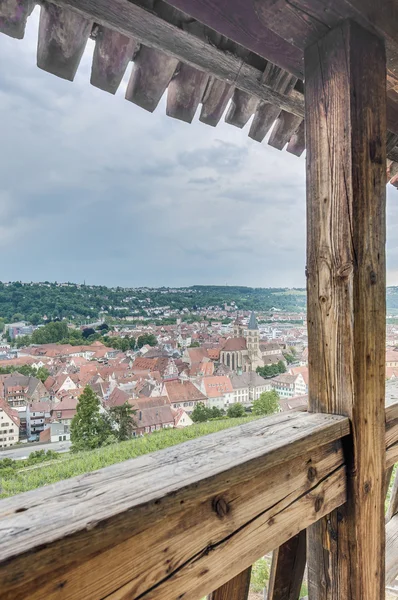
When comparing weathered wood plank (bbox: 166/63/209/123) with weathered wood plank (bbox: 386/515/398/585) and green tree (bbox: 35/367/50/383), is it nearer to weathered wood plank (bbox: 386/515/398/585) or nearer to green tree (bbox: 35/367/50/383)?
green tree (bbox: 35/367/50/383)

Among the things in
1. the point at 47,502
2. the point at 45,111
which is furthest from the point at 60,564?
the point at 45,111

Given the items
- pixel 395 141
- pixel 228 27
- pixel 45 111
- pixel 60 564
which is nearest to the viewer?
pixel 60 564

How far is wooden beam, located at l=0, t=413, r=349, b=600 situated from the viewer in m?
0.38

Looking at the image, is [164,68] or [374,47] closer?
[374,47]

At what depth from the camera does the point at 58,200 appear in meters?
3.64

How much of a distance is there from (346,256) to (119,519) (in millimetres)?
643

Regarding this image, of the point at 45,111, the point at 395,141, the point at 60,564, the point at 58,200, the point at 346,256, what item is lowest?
the point at 60,564

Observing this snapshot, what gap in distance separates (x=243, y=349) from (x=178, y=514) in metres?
2.10

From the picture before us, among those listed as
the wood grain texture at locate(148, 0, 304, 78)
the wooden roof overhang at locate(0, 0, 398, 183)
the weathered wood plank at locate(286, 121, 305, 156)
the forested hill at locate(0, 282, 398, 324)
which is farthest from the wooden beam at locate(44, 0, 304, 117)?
the forested hill at locate(0, 282, 398, 324)

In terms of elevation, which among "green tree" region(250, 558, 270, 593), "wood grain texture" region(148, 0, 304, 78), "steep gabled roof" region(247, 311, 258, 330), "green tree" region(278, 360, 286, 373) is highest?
"wood grain texture" region(148, 0, 304, 78)

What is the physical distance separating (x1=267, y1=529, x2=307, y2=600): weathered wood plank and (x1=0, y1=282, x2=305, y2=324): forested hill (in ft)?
2.30

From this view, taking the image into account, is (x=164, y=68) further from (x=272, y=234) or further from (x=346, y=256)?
(x=272, y=234)

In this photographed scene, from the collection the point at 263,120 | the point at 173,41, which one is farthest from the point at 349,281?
the point at 263,120

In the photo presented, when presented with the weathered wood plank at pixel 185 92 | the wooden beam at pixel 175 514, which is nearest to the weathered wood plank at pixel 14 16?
the weathered wood plank at pixel 185 92
